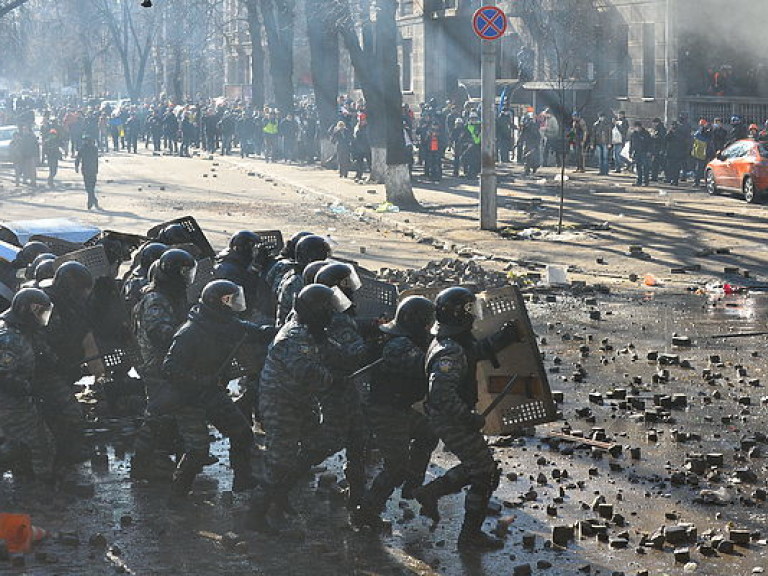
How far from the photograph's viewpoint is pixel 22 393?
9070mm

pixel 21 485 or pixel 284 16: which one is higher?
pixel 284 16

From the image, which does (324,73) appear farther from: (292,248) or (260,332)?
(260,332)

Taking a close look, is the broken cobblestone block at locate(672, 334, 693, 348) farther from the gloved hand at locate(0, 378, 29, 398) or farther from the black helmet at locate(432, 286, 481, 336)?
the gloved hand at locate(0, 378, 29, 398)

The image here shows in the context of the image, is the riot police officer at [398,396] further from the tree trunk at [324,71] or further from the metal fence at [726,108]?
the tree trunk at [324,71]

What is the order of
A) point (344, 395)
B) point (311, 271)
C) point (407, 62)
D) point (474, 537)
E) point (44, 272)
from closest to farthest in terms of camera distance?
point (474, 537)
point (344, 395)
point (311, 271)
point (44, 272)
point (407, 62)

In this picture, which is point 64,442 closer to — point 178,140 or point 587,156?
point 587,156

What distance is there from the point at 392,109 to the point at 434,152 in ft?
23.0

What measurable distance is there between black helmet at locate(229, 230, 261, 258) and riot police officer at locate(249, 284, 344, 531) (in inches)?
101

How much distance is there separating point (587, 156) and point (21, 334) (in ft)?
97.8

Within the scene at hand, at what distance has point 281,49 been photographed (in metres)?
44.7

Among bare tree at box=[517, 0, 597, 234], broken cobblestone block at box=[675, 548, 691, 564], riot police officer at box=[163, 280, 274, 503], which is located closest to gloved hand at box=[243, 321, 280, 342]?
riot police officer at box=[163, 280, 274, 503]

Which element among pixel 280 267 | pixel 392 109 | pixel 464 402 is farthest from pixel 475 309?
pixel 392 109

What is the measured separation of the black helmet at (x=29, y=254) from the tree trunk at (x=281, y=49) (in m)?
30.5

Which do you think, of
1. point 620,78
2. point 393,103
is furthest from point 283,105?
point 393,103
